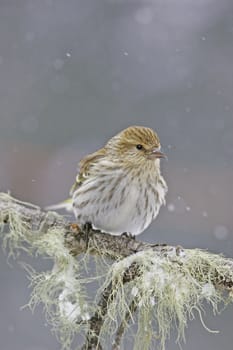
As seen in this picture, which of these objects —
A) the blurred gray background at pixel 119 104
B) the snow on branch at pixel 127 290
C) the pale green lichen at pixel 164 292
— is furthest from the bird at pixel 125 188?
the blurred gray background at pixel 119 104

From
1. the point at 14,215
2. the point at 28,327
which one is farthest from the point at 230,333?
the point at 14,215

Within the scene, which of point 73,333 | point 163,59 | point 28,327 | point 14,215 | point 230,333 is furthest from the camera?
point 163,59

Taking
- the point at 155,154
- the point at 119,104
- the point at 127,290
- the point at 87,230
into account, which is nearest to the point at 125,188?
the point at 155,154

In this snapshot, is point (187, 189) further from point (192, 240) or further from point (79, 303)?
point (79, 303)

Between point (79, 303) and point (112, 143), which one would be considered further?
point (112, 143)

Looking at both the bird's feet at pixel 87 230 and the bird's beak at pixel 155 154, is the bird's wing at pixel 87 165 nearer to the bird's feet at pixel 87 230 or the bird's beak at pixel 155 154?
the bird's beak at pixel 155 154

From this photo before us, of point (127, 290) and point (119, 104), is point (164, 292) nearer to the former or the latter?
point (127, 290)
